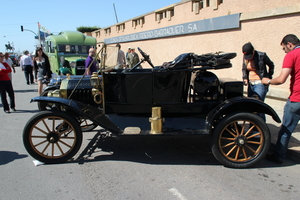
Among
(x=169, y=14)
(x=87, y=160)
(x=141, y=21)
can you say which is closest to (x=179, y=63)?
(x=87, y=160)

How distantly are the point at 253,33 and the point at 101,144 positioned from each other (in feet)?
18.6

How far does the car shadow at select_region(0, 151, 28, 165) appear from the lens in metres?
3.59

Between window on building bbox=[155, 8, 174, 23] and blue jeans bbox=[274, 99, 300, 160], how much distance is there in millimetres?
9156

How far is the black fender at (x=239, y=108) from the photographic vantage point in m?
3.32

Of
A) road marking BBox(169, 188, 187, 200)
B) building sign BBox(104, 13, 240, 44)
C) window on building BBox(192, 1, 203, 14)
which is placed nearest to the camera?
road marking BBox(169, 188, 187, 200)

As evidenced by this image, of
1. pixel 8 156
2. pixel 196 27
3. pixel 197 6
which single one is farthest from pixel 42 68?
pixel 197 6

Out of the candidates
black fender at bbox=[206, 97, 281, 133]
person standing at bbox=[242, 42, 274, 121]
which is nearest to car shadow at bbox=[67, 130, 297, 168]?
black fender at bbox=[206, 97, 281, 133]

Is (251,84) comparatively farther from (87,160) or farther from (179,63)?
(87,160)

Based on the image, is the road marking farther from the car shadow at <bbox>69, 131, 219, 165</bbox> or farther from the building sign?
the building sign

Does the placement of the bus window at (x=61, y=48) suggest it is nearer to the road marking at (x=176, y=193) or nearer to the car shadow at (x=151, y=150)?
the car shadow at (x=151, y=150)

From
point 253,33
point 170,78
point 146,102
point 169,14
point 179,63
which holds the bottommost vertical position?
point 146,102

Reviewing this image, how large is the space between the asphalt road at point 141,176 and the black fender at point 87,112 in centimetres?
54

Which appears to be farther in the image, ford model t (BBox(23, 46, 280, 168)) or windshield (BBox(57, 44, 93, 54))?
windshield (BBox(57, 44, 93, 54))

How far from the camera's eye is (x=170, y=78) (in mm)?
3520
